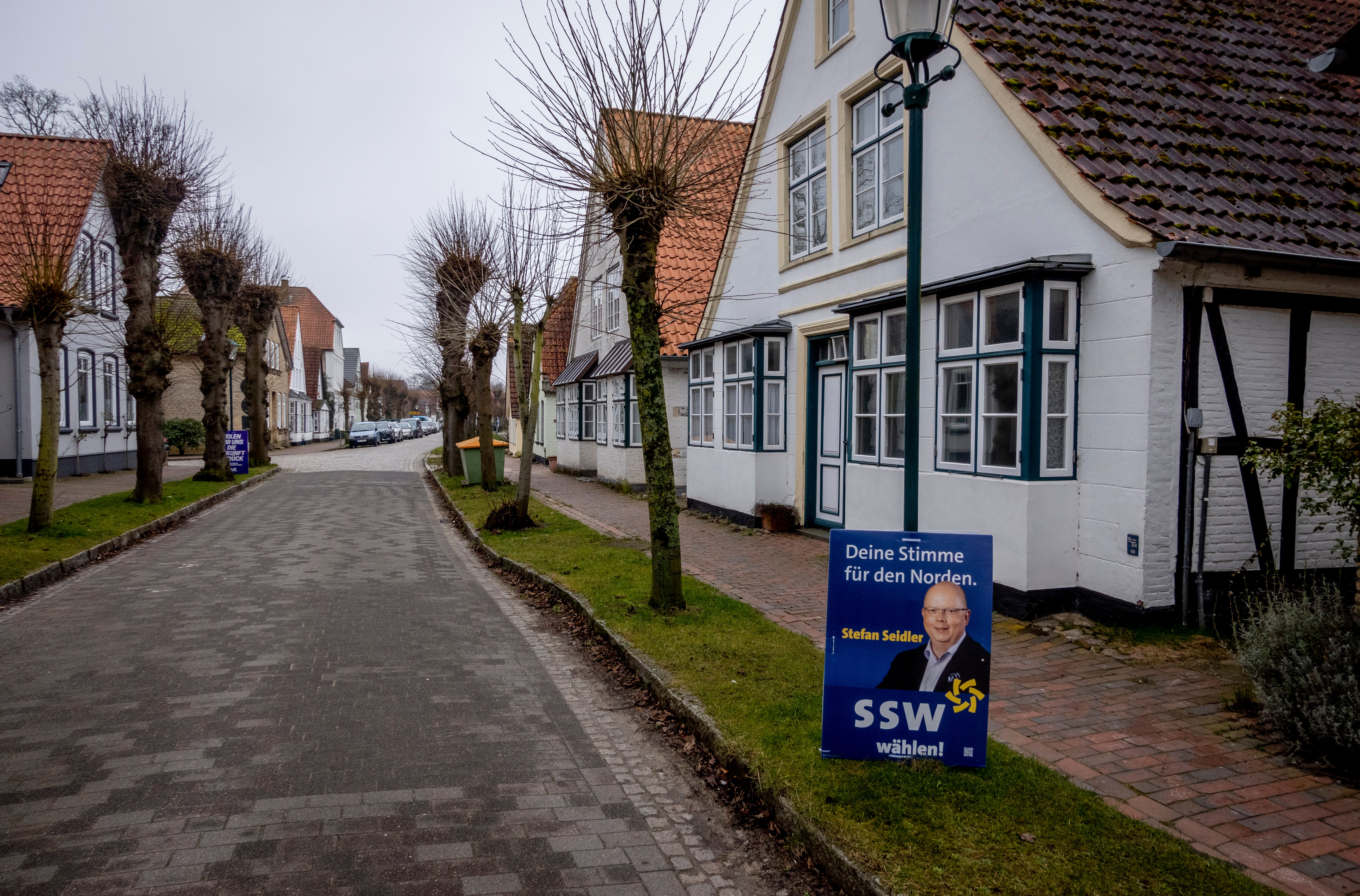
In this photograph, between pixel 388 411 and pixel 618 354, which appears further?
pixel 388 411

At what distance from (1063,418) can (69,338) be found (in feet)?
82.0

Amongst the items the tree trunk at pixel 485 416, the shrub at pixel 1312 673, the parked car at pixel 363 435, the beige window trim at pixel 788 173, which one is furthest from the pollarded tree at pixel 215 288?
the parked car at pixel 363 435

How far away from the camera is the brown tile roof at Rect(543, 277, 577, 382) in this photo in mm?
27688

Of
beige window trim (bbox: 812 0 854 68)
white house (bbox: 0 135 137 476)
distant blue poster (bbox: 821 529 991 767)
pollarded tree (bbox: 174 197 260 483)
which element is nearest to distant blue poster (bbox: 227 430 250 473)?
pollarded tree (bbox: 174 197 260 483)

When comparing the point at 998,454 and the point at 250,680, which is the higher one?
the point at 998,454

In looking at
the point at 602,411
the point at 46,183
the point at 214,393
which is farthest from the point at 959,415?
the point at 46,183

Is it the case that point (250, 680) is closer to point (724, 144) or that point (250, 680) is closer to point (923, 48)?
point (923, 48)

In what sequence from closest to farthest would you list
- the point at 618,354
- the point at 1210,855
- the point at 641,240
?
the point at 1210,855
the point at 641,240
the point at 618,354

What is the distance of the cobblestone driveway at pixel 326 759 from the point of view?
3.63 m

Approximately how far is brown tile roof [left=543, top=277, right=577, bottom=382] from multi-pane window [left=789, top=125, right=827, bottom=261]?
11.3 metres

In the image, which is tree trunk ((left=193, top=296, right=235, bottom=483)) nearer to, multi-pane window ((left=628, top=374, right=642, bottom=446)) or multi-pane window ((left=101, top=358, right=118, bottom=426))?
multi-pane window ((left=101, top=358, right=118, bottom=426))

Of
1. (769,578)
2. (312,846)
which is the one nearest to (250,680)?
(312,846)

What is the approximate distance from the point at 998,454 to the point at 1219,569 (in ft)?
6.44

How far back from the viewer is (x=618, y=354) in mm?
23078
